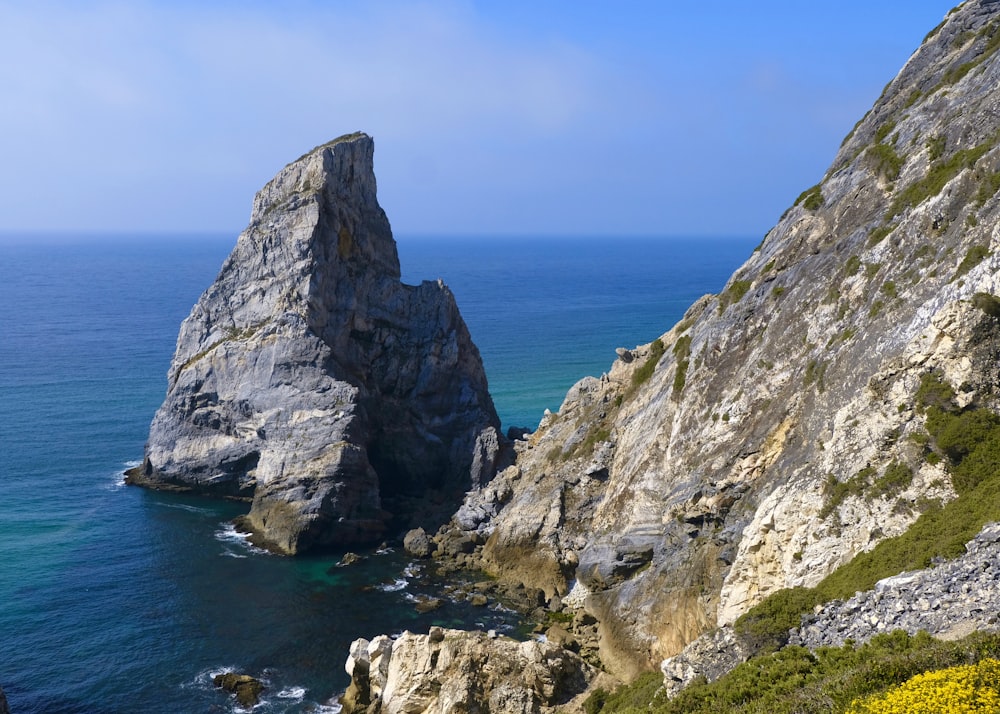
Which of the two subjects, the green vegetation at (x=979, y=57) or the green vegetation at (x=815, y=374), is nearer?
the green vegetation at (x=815, y=374)

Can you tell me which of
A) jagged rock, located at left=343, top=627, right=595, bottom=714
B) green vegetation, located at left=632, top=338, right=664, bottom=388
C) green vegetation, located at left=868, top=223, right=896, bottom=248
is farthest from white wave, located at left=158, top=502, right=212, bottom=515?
green vegetation, located at left=868, top=223, right=896, bottom=248

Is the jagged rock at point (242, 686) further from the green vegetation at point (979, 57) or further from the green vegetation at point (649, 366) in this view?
the green vegetation at point (979, 57)

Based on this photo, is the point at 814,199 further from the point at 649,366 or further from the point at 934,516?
the point at 934,516

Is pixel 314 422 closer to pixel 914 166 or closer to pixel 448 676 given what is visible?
pixel 448 676

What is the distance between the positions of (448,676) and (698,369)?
23.1 metres

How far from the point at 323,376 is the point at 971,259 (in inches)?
1984

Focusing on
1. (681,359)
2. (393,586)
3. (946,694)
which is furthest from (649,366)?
(946,694)

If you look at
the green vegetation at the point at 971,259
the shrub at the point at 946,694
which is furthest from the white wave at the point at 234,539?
the shrub at the point at 946,694

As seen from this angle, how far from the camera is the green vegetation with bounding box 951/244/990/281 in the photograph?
111ft

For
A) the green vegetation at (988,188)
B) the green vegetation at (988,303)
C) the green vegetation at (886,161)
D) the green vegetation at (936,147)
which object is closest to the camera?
the green vegetation at (988,303)

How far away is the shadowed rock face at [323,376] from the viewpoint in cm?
6906

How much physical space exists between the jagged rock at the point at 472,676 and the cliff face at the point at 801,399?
6.60 metres

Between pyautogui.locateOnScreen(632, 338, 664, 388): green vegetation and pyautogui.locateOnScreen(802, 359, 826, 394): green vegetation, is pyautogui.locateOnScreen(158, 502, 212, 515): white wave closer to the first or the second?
pyautogui.locateOnScreen(632, 338, 664, 388): green vegetation

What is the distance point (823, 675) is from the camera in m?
22.7
